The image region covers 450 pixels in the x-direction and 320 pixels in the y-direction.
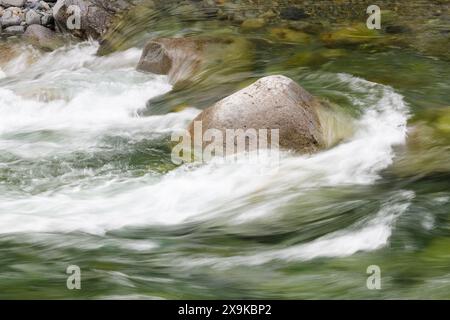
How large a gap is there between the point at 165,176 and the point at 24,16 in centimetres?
1076

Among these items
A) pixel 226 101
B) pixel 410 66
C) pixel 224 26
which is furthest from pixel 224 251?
pixel 224 26

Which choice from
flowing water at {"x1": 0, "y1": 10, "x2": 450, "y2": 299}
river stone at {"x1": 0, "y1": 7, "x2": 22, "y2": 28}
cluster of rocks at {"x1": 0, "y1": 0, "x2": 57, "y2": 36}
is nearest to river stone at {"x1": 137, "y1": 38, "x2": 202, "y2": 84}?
flowing water at {"x1": 0, "y1": 10, "x2": 450, "y2": 299}

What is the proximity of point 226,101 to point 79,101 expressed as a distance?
4.03m

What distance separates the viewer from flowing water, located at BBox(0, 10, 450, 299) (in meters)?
5.73

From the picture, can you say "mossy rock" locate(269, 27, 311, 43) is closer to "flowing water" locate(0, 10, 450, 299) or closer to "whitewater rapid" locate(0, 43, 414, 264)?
"flowing water" locate(0, 10, 450, 299)

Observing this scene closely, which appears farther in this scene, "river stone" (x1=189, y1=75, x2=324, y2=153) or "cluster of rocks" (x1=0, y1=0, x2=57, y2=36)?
"cluster of rocks" (x1=0, y1=0, x2=57, y2=36)

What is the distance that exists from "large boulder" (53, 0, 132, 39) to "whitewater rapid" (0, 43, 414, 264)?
494cm

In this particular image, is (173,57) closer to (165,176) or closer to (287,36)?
(287,36)

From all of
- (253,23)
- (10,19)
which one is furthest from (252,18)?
(10,19)

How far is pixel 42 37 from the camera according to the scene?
1750cm

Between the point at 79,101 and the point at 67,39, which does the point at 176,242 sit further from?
the point at 67,39

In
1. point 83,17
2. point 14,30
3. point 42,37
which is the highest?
point 83,17

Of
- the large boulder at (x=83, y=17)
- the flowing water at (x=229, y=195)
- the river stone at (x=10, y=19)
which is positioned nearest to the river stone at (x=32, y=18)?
the river stone at (x=10, y=19)

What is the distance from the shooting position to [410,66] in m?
12.0
